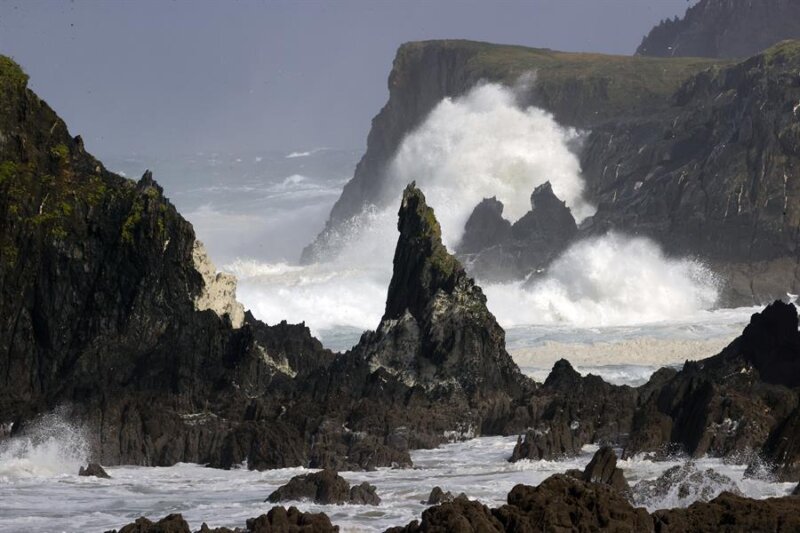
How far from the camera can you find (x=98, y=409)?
50.9m

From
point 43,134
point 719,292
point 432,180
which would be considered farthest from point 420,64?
point 43,134

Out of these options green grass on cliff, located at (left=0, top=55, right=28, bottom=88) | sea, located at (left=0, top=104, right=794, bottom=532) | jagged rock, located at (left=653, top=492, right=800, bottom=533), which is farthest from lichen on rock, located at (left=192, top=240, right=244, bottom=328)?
jagged rock, located at (left=653, top=492, right=800, bottom=533)

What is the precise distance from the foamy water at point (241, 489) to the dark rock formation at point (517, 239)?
68952 millimetres

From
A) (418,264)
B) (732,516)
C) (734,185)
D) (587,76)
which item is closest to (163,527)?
(732,516)

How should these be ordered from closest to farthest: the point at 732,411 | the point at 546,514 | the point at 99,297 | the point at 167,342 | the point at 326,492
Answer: the point at 546,514, the point at 326,492, the point at 732,411, the point at 167,342, the point at 99,297

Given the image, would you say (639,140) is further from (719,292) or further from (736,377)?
(736,377)

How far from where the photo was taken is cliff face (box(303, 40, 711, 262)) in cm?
16088

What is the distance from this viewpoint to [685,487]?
37781 mm

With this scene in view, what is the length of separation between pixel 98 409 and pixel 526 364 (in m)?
34.0

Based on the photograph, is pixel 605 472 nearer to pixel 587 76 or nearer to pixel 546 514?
pixel 546 514

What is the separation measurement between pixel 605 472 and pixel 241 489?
Answer: 31.1 feet

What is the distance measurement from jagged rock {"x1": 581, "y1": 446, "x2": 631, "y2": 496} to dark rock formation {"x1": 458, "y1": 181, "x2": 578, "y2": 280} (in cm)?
7701

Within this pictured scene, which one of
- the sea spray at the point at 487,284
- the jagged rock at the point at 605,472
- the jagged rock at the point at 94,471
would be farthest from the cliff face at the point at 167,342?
the sea spray at the point at 487,284

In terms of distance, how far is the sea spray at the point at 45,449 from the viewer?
48094 millimetres
